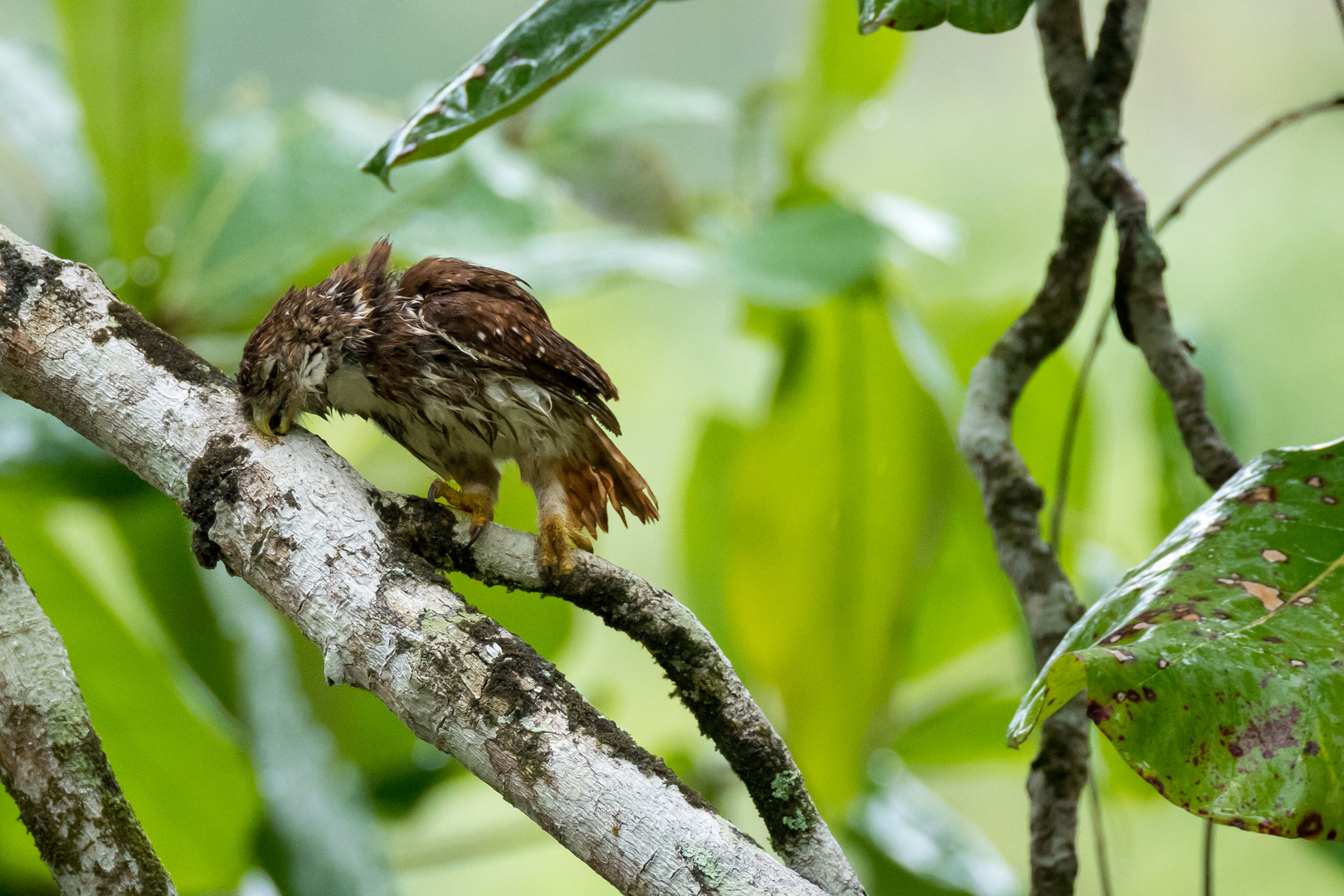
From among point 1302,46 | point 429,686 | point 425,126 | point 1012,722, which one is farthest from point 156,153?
point 1302,46

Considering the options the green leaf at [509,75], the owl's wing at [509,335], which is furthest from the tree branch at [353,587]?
the green leaf at [509,75]

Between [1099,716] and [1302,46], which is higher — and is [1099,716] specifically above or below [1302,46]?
below

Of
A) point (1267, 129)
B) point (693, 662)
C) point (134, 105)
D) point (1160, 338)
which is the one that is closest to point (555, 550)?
point (693, 662)

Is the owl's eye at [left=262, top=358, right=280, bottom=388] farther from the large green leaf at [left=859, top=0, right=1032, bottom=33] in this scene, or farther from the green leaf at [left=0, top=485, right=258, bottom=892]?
the green leaf at [left=0, top=485, right=258, bottom=892]

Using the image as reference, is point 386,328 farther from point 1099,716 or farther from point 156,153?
point 156,153

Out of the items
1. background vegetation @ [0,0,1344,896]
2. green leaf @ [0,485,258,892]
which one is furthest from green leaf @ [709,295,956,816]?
green leaf @ [0,485,258,892]

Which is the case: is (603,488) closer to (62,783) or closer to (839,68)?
(62,783)

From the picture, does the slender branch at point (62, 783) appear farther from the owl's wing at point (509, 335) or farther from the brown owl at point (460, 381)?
the owl's wing at point (509, 335)
